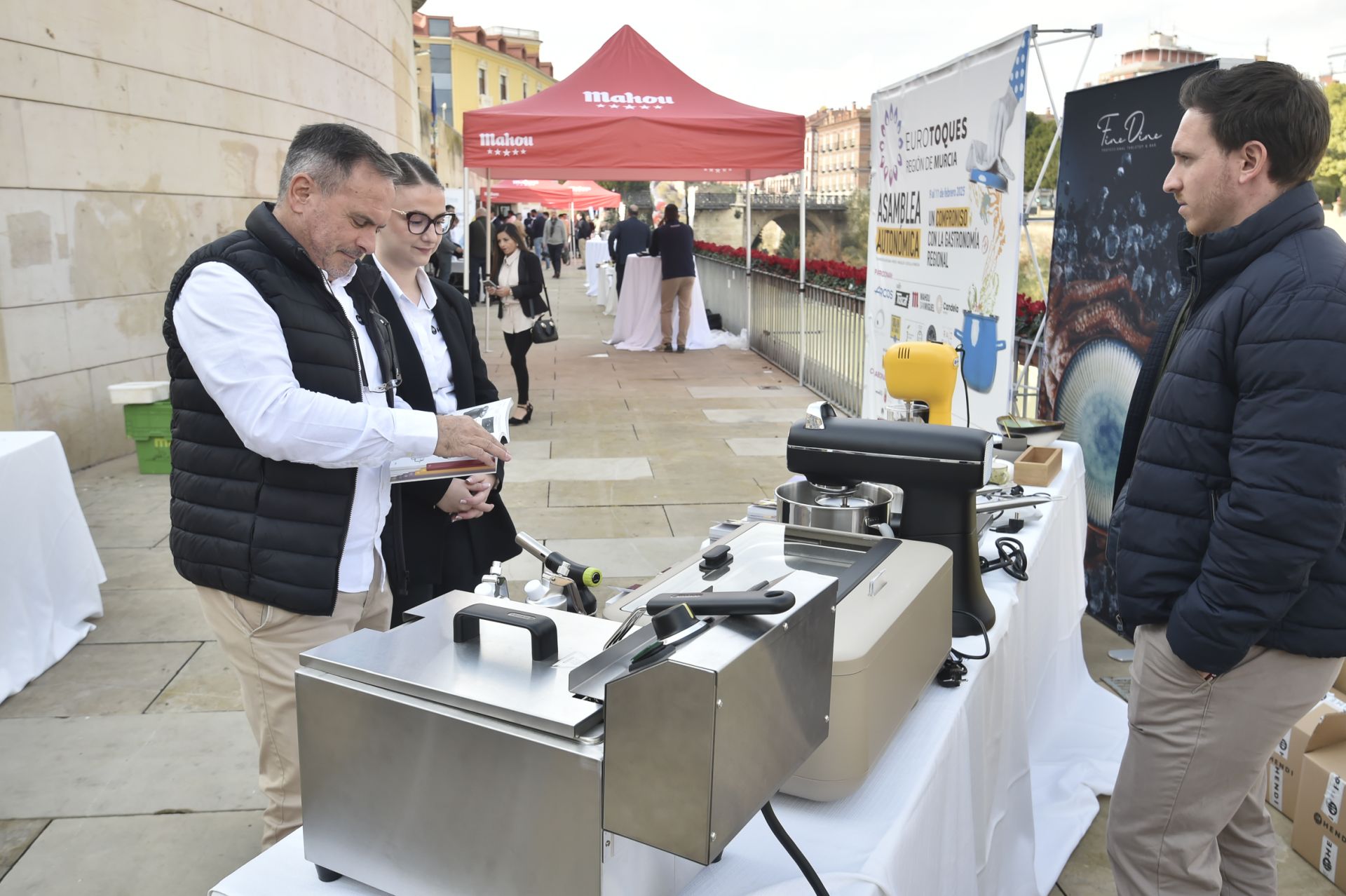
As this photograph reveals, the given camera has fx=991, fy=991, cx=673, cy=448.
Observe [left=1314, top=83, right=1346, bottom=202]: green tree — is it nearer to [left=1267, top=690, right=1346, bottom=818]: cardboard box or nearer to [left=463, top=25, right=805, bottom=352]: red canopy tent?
[left=463, top=25, right=805, bottom=352]: red canopy tent

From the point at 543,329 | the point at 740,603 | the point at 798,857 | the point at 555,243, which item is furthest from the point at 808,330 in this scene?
the point at 555,243

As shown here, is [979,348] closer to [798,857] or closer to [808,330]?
[798,857]

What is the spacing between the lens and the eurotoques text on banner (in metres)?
4.68

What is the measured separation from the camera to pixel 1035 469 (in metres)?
3.26

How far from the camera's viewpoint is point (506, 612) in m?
1.24

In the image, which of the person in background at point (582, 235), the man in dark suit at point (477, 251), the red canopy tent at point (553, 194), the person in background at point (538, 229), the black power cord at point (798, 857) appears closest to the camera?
the black power cord at point (798, 857)

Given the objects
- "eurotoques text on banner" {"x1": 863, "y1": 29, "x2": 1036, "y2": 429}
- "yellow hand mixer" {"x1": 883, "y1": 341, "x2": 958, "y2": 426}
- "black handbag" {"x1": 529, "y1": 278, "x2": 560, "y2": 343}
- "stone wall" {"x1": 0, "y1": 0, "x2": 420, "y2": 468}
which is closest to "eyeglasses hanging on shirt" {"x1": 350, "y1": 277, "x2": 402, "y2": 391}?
"yellow hand mixer" {"x1": 883, "y1": 341, "x2": 958, "y2": 426}

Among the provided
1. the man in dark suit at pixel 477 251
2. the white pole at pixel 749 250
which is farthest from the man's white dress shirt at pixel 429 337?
the man in dark suit at pixel 477 251

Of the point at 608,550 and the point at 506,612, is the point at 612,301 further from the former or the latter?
the point at 506,612

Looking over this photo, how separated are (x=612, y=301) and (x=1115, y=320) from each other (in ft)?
50.1

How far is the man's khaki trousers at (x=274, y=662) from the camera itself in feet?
6.66

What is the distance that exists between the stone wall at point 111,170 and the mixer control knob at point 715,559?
643cm

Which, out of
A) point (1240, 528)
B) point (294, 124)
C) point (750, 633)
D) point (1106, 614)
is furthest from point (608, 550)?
point (294, 124)

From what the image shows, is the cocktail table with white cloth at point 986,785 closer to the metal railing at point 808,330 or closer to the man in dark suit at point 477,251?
the metal railing at point 808,330
